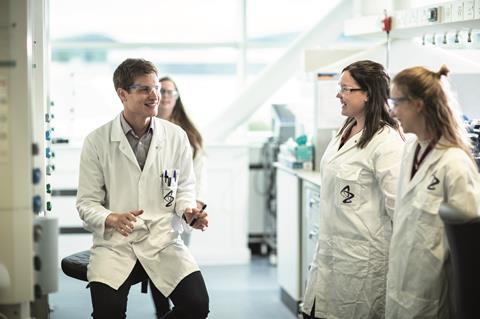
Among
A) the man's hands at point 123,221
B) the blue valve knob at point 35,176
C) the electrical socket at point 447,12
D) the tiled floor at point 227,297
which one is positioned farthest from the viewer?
the tiled floor at point 227,297

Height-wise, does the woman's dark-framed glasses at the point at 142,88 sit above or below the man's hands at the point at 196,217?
above

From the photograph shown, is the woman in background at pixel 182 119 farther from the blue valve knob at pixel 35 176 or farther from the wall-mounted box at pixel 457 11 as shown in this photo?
the blue valve knob at pixel 35 176

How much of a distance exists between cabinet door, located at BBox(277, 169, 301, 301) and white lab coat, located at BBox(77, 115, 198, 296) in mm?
1495

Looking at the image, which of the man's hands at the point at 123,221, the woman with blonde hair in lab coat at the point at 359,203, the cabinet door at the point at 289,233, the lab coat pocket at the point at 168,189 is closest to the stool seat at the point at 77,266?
the man's hands at the point at 123,221

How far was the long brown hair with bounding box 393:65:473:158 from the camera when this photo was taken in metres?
2.56

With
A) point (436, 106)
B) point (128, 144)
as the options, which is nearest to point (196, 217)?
point (128, 144)

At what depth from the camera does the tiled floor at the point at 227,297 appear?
15.1 feet

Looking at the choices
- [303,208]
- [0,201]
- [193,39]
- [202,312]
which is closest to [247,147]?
[193,39]

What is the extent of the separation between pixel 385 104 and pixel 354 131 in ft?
0.55

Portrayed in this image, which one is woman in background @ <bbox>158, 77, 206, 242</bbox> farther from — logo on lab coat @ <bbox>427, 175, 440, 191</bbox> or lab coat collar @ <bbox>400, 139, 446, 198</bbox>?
logo on lab coat @ <bbox>427, 175, 440, 191</bbox>

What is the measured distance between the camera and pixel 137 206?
2.97 meters

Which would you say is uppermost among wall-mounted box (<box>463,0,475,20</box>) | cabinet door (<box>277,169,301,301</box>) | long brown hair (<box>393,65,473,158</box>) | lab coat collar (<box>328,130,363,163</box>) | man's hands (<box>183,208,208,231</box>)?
wall-mounted box (<box>463,0,475,20</box>)

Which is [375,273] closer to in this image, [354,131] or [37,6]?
[354,131]

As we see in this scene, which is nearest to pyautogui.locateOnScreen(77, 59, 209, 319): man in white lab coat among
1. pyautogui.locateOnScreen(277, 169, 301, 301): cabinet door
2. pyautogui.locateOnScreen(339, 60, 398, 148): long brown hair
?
pyautogui.locateOnScreen(339, 60, 398, 148): long brown hair
